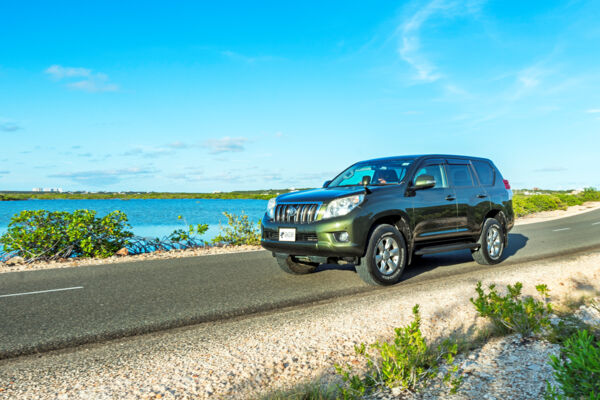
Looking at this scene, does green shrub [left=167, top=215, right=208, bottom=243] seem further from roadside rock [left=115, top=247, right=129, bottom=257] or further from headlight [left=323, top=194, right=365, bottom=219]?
headlight [left=323, top=194, right=365, bottom=219]

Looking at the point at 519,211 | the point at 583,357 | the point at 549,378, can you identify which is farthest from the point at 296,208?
the point at 519,211

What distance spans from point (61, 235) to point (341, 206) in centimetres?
762

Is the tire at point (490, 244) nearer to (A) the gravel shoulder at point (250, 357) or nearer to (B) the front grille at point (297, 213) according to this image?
(A) the gravel shoulder at point (250, 357)

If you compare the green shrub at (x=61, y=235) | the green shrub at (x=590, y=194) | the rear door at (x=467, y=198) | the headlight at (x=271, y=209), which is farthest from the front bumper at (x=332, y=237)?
the green shrub at (x=590, y=194)

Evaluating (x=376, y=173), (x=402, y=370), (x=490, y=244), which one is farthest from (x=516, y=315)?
(x=490, y=244)

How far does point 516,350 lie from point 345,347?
1464mm

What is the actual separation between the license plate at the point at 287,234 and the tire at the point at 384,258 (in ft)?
3.47

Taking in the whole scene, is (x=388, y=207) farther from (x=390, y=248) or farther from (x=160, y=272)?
(x=160, y=272)

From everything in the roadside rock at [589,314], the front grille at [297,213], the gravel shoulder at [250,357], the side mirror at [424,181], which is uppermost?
the side mirror at [424,181]

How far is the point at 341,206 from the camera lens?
21.1 feet

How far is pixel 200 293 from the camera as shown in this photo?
21.3 ft

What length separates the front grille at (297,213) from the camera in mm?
6574

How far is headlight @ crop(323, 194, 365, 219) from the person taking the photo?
6414mm

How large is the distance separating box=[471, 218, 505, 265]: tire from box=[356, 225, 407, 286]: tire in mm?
2446
